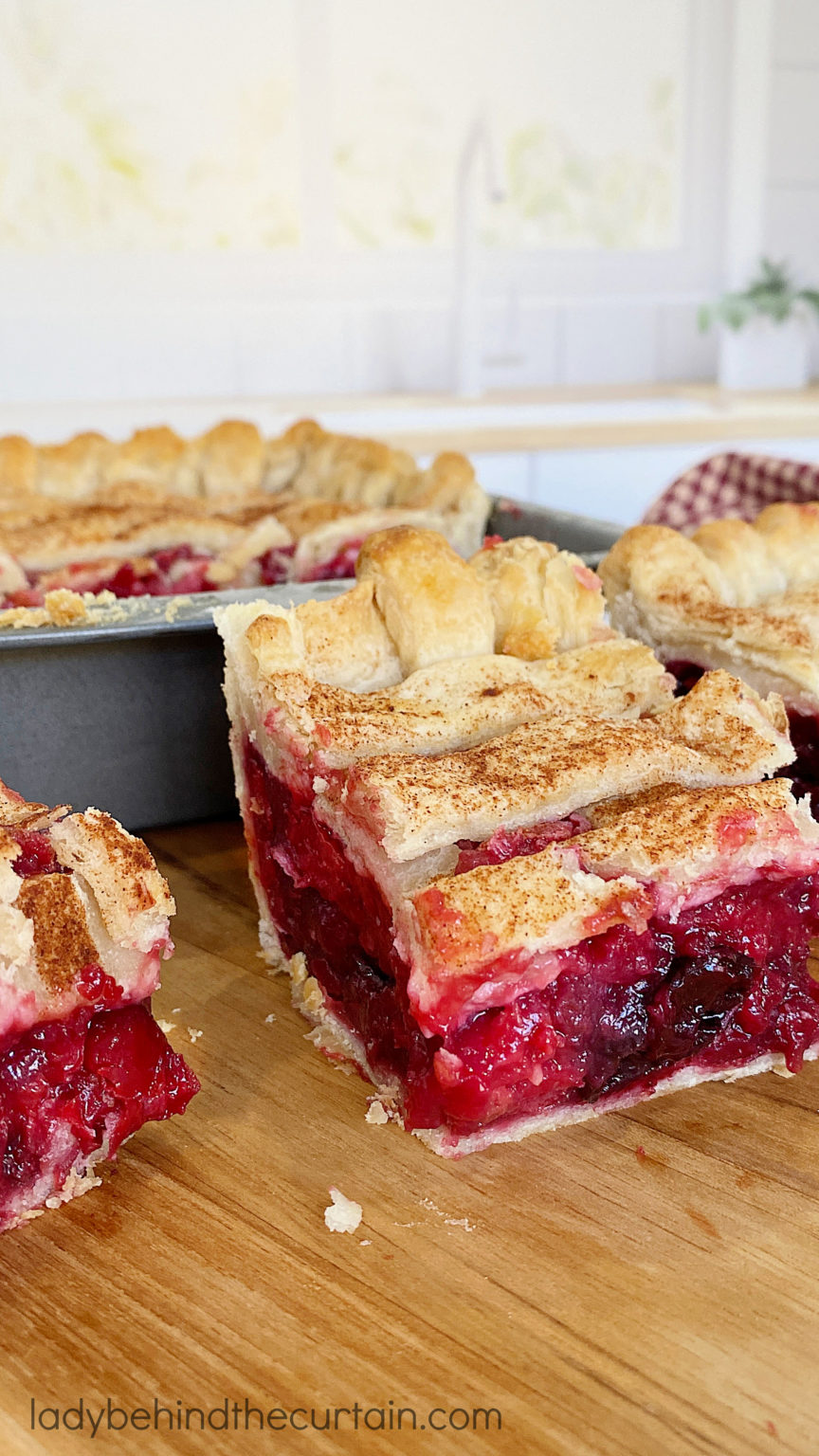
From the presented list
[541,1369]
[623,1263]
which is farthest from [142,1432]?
[623,1263]

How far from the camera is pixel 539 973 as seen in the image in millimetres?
1235

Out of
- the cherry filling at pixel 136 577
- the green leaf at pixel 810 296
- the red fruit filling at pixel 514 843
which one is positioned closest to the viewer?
the red fruit filling at pixel 514 843

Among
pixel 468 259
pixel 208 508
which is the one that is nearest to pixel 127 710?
pixel 208 508

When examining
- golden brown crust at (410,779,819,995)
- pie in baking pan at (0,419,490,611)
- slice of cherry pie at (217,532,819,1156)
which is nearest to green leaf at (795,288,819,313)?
pie in baking pan at (0,419,490,611)

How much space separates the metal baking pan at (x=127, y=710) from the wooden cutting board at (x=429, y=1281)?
497mm

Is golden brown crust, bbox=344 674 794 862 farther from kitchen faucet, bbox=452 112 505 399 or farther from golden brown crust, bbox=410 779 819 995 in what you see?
kitchen faucet, bbox=452 112 505 399

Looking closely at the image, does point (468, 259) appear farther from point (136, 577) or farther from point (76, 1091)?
point (76, 1091)

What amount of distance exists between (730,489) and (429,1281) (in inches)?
84.1

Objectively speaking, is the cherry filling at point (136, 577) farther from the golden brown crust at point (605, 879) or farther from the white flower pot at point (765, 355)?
the white flower pot at point (765, 355)

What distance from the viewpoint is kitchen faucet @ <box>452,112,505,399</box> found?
4734 mm

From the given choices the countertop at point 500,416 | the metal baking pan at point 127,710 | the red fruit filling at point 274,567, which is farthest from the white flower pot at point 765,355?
the metal baking pan at point 127,710

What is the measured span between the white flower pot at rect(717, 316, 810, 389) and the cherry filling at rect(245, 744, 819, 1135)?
4.23 m

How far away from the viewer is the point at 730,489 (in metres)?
2.94

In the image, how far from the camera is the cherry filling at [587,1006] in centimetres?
125
